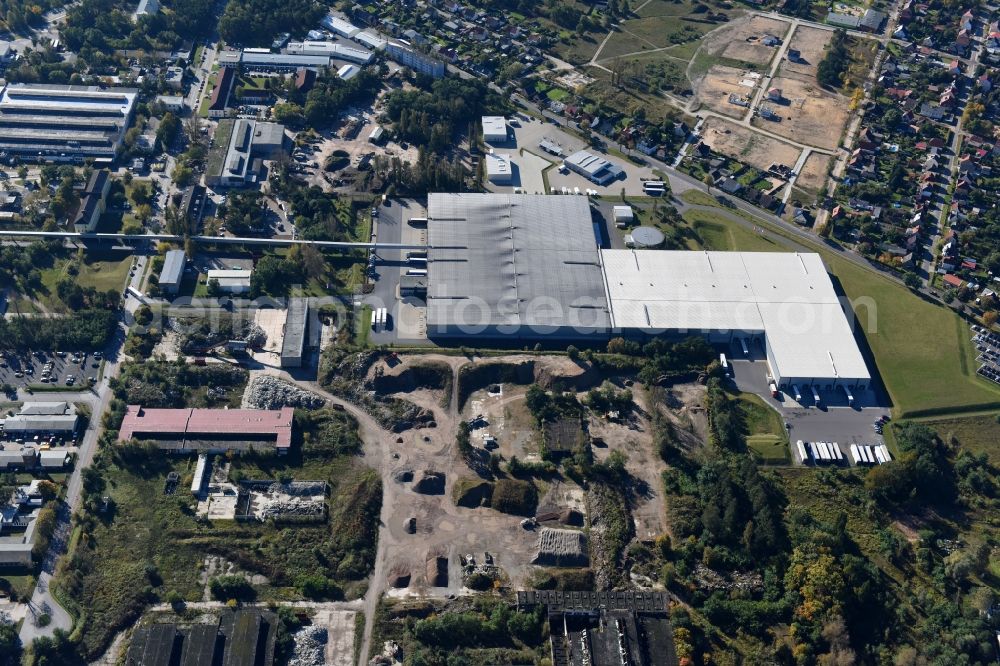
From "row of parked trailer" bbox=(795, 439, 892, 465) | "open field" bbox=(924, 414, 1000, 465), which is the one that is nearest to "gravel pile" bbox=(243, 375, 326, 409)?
"row of parked trailer" bbox=(795, 439, 892, 465)

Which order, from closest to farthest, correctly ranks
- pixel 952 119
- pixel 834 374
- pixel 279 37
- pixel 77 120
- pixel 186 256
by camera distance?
pixel 834 374 → pixel 186 256 → pixel 77 120 → pixel 952 119 → pixel 279 37

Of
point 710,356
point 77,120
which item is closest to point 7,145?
point 77,120

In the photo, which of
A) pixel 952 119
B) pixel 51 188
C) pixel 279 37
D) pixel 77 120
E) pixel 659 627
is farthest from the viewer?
pixel 279 37

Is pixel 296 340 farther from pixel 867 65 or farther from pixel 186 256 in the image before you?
pixel 867 65

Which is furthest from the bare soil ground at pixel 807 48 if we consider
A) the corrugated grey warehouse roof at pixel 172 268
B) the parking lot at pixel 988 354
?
the corrugated grey warehouse roof at pixel 172 268

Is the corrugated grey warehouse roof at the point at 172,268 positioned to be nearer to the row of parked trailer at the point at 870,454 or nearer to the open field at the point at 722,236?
the open field at the point at 722,236

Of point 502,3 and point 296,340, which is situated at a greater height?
point 502,3

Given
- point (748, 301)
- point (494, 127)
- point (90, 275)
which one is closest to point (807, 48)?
point (494, 127)
